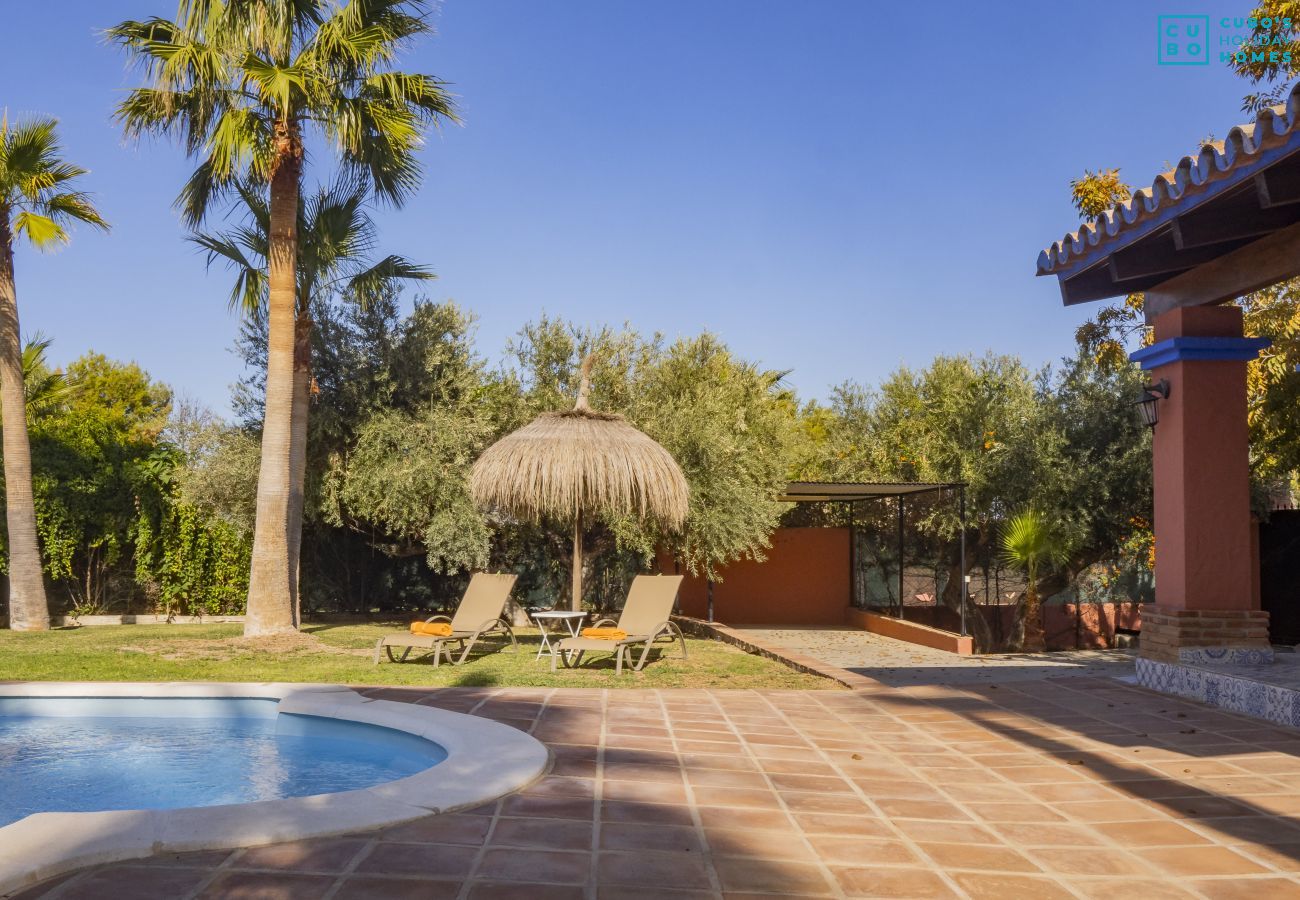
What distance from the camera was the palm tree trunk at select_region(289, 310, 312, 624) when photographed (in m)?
13.0

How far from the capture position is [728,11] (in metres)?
14.7

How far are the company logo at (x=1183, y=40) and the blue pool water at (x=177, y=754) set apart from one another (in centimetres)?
975

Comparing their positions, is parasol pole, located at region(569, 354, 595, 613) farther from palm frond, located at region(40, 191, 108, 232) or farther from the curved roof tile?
palm frond, located at region(40, 191, 108, 232)

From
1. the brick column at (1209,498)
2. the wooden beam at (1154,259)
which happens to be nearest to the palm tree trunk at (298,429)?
the wooden beam at (1154,259)

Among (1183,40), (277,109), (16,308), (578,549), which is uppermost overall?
(1183,40)

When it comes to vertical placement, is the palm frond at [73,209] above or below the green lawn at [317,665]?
above

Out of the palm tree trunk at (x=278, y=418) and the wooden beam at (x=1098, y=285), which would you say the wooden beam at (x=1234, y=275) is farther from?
the palm tree trunk at (x=278, y=418)

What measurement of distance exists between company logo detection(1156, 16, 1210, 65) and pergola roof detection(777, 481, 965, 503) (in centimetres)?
514

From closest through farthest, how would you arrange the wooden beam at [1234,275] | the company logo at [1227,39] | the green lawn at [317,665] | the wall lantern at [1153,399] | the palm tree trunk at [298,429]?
the wooden beam at [1234,275], the wall lantern at [1153,399], the green lawn at [317,665], the company logo at [1227,39], the palm tree trunk at [298,429]

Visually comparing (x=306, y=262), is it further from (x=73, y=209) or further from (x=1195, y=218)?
(x=1195, y=218)

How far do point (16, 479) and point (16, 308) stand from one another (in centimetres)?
247

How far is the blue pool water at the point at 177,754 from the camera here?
543cm

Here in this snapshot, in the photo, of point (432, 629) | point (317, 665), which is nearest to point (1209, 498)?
point (432, 629)

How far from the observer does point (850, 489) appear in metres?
14.8
